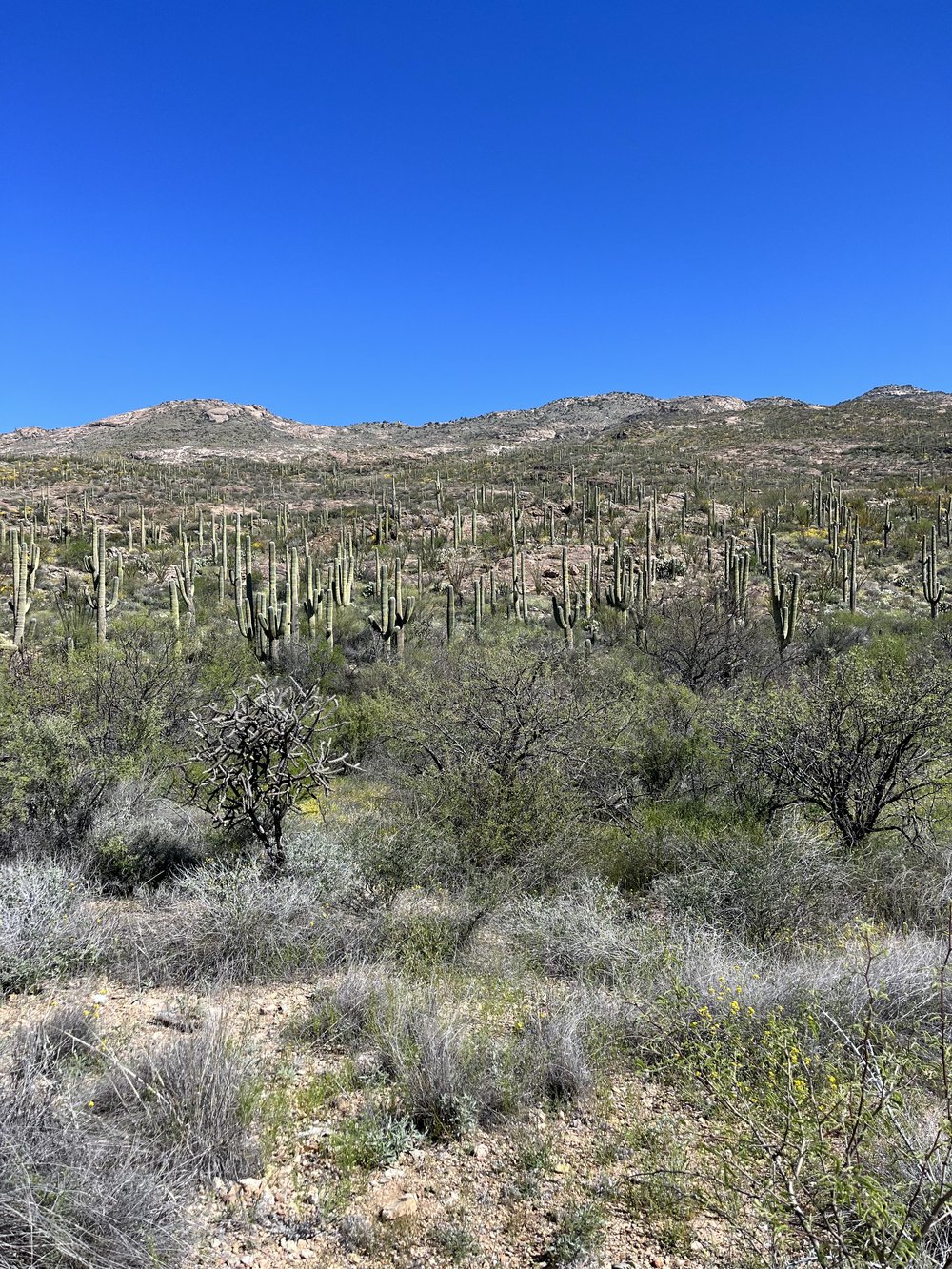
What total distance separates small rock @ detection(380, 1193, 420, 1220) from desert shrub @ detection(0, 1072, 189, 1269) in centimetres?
79

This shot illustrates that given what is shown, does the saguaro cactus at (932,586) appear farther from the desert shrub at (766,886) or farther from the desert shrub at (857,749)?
the desert shrub at (766,886)

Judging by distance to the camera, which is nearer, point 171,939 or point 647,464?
point 171,939

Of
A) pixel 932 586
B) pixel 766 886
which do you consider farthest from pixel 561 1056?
pixel 932 586

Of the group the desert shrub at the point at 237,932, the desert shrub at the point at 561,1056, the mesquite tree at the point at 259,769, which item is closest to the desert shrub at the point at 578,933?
the desert shrub at the point at 561,1056

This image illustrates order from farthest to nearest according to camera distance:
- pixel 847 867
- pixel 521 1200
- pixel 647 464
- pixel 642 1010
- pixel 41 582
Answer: pixel 647 464, pixel 41 582, pixel 847 867, pixel 642 1010, pixel 521 1200

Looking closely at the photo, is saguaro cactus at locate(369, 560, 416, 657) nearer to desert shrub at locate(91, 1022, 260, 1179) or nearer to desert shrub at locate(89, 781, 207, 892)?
desert shrub at locate(89, 781, 207, 892)

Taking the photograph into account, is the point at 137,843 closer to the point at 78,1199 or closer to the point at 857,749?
the point at 78,1199

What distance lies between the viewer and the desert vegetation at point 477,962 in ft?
8.54

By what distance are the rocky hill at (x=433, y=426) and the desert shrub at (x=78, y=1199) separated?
183 feet

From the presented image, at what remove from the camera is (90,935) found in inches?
184

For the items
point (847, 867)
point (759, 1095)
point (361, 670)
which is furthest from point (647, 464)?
point (759, 1095)

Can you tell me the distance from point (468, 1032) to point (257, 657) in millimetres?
12579

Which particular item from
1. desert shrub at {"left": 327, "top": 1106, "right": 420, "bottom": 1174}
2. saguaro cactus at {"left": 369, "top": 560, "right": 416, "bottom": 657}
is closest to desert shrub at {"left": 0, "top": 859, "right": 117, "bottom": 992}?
desert shrub at {"left": 327, "top": 1106, "right": 420, "bottom": 1174}

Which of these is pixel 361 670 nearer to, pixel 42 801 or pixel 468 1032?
pixel 42 801
